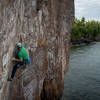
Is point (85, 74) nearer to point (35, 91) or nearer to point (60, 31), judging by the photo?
point (60, 31)

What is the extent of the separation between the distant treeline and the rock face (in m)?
58.5

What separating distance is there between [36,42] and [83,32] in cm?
7684

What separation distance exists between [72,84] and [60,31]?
26.9 feet

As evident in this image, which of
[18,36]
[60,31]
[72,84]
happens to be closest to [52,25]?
[60,31]

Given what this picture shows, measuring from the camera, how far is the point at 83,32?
278ft

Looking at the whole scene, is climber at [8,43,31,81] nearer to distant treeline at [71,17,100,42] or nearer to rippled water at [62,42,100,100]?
rippled water at [62,42,100,100]

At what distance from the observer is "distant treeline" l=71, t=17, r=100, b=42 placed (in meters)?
75.3

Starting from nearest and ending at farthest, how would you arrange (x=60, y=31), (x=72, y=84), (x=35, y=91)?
(x=35, y=91), (x=60, y=31), (x=72, y=84)

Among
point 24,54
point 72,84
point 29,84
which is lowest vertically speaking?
point 72,84

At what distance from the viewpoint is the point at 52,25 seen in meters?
13.7

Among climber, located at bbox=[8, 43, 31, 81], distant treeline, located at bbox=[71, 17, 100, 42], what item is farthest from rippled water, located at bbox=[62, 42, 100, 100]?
distant treeline, located at bbox=[71, 17, 100, 42]

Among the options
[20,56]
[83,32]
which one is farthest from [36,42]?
[83,32]

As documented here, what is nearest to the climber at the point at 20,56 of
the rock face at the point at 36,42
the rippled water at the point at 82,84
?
the rock face at the point at 36,42

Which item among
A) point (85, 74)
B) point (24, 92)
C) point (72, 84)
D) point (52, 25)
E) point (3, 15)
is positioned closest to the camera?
point (3, 15)
